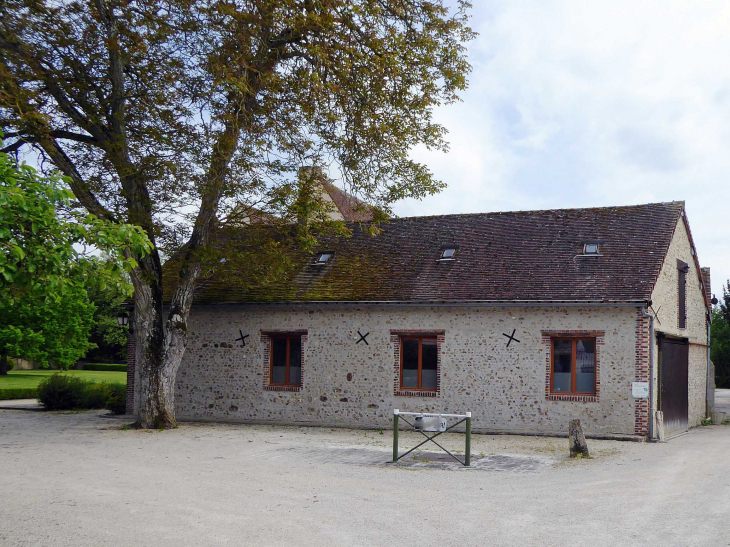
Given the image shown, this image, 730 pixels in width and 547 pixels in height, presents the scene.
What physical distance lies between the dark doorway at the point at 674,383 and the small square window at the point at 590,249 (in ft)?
8.32

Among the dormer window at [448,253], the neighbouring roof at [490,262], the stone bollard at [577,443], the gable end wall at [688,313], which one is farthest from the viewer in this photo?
the dormer window at [448,253]

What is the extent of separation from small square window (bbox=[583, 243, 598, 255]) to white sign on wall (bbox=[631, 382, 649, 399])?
350cm

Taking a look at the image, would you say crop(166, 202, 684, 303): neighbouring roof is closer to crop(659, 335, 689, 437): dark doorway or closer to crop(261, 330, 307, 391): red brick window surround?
crop(261, 330, 307, 391): red brick window surround

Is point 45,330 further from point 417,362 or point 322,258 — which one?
point 417,362

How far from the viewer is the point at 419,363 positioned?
17469 mm

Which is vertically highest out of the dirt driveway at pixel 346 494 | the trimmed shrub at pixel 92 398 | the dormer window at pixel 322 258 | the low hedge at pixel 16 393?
the dormer window at pixel 322 258

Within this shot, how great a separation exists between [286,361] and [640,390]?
29.0ft

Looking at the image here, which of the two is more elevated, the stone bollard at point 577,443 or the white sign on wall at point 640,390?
the white sign on wall at point 640,390

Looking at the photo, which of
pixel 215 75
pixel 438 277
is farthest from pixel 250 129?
pixel 438 277

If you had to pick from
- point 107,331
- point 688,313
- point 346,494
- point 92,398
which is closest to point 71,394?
point 92,398

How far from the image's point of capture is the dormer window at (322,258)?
2006cm

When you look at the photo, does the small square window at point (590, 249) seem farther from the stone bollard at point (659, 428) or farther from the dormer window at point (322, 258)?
the dormer window at point (322, 258)

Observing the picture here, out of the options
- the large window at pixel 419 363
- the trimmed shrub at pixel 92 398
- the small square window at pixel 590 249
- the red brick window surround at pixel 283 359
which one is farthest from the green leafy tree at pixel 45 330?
the small square window at pixel 590 249

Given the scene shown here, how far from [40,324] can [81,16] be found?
82.3 ft
